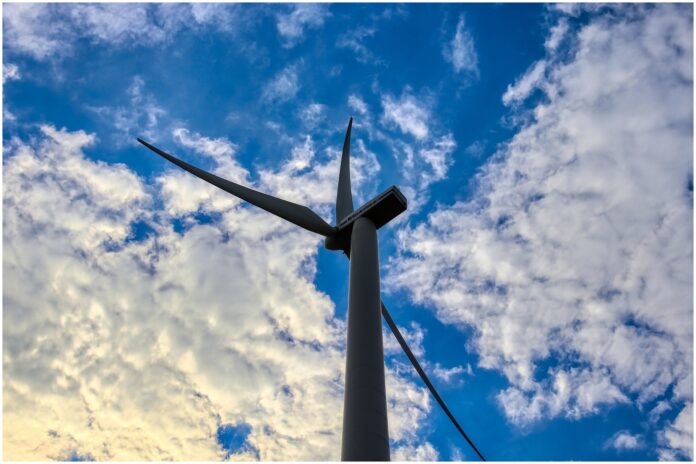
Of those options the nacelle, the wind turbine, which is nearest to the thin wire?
the wind turbine

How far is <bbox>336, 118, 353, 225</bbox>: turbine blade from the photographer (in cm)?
2428

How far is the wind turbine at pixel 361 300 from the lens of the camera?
13.1 m

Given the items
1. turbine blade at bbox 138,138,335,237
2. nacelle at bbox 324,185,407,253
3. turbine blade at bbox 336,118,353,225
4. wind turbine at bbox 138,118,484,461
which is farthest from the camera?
turbine blade at bbox 336,118,353,225

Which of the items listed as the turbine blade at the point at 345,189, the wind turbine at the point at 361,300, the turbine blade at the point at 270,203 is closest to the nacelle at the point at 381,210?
the wind turbine at the point at 361,300

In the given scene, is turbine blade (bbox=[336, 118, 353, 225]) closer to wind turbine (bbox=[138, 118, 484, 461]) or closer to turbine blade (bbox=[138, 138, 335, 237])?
wind turbine (bbox=[138, 118, 484, 461])

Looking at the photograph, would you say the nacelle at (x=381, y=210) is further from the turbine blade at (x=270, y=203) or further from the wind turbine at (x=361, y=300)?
the turbine blade at (x=270, y=203)

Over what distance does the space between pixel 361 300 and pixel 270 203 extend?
24.2ft

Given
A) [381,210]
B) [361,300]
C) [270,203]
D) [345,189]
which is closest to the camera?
[361,300]

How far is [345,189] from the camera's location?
26.0 meters

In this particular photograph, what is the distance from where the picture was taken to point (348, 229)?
21562 mm

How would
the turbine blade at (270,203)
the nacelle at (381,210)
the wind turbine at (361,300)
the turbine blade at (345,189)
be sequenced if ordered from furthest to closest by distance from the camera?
the turbine blade at (345,189)
the turbine blade at (270,203)
the nacelle at (381,210)
the wind turbine at (361,300)

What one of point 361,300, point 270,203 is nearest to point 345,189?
point 270,203

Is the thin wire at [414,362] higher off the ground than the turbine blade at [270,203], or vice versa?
the turbine blade at [270,203]

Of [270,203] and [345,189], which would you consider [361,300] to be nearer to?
[270,203]
